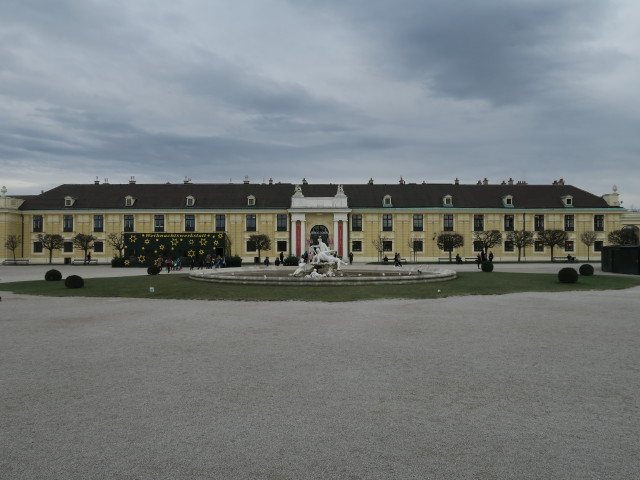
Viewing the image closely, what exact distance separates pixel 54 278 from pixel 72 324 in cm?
1902

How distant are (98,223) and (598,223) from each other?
243ft

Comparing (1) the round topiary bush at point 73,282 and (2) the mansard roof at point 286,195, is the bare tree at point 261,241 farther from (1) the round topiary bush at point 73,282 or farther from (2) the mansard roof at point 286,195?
(1) the round topiary bush at point 73,282

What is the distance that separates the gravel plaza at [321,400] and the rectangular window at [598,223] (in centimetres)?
6352

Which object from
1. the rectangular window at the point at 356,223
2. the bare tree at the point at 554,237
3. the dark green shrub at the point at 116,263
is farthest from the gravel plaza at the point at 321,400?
the rectangular window at the point at 356,223

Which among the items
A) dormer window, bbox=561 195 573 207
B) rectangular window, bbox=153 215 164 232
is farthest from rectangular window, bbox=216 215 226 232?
dormer window, bbox=561 195 573 207

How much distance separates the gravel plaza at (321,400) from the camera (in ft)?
16.7

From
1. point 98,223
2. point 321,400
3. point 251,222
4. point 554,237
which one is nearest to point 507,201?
point 554,237

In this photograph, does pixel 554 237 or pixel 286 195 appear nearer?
pixel 554 237

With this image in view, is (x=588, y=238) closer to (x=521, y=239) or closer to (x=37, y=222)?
(x=521, y=239)

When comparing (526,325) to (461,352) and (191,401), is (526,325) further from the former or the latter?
(191,401)

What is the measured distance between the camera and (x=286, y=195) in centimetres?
7106

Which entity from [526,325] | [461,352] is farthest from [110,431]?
[526,325]

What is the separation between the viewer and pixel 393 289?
2366cm

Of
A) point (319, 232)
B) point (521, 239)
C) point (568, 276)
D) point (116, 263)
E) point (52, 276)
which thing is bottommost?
point (568, 276)
